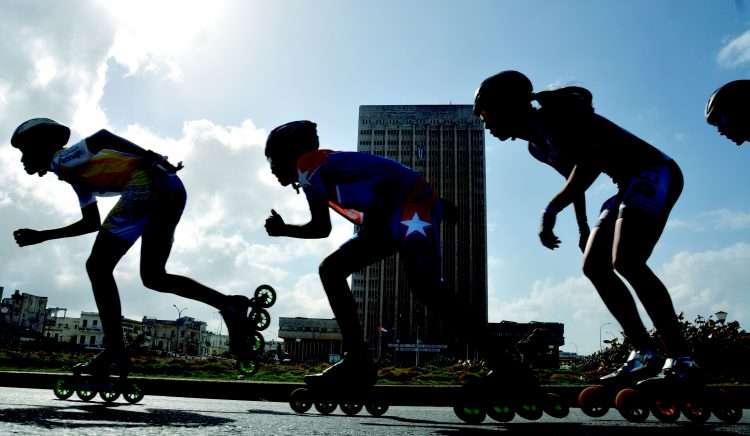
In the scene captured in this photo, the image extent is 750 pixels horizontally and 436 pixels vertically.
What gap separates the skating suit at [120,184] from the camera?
457cm

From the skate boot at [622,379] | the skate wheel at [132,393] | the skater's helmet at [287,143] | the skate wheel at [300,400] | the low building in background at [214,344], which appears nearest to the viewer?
the skate boot at [622,379]

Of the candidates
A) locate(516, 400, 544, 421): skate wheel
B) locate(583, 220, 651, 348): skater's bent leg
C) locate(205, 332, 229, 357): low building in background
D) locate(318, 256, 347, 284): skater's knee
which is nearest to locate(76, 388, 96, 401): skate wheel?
locate(318, 256, 347, 284): skater's knee

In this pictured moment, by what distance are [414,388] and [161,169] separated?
3.43m

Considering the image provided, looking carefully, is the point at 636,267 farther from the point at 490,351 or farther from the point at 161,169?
the point at 161,169

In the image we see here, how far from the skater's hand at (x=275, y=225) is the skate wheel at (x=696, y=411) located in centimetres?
240

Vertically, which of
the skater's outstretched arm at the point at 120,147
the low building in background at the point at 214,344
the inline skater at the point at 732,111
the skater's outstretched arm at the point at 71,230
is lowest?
the low building in background at the point at 214,344

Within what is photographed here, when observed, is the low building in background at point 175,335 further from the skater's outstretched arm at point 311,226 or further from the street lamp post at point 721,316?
the skater's outstretched arm at point 311,226

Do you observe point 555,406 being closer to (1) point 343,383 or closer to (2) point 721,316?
(1) point 343,383

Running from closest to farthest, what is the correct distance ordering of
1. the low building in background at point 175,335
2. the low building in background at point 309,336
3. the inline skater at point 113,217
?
the inline skater at point 113,217 < the low building in background at point 309,336 < the low building in background at point 175,335

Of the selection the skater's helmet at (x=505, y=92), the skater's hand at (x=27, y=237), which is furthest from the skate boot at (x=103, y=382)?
the skater's helmet at (x=505, y=92)

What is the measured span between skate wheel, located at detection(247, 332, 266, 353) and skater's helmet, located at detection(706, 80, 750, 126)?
352 cm

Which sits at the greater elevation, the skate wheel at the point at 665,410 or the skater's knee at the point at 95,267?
the skater's knee at the point at 95,267

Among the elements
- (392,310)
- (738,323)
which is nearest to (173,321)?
(392,310)

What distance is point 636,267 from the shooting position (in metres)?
2.97
